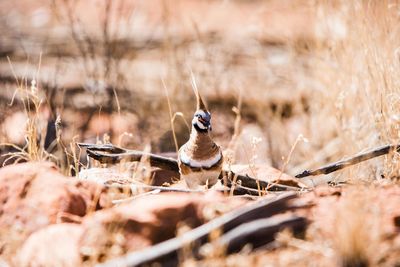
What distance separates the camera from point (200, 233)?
2.79m

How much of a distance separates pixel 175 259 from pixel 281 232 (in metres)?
0.41

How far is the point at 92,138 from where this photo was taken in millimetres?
6527

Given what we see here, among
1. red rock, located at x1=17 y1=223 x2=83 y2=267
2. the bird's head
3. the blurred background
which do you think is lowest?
the blurred background

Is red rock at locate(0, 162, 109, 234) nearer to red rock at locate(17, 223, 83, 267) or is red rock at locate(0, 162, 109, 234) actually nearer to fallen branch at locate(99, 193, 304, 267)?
red rock at locate(17, 223, 83, 267)

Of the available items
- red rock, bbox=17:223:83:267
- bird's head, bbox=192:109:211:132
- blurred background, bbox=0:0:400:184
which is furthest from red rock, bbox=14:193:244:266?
bird's head, bbox=192:109:211:132

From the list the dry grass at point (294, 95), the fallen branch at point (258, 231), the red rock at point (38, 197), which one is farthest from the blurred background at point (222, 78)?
the fallen branch at point (258, 231)

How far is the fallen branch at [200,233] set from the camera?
2709mm

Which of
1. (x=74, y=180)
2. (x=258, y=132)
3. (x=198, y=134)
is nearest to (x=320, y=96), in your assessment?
(x=258, y=132)

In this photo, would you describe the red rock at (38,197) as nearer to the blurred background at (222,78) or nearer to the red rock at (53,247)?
the red rock at (53,247)

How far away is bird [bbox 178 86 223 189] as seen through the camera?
4.07 meters

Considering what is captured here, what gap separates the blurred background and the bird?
14cm

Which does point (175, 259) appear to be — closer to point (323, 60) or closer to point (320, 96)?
point (323, 60)

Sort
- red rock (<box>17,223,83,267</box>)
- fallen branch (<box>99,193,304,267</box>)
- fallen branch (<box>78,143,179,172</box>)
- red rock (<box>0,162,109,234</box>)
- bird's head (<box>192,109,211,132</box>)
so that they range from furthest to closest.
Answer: bird's head (<box>192,109,211,132</box>), fallen branch (<box>78,143,179,172</box>), red rock (<box>0,162,109,234</box>), red rock (<box>17,223,83,267</box>), fallen branch (<box>99,193,304,267</box>)

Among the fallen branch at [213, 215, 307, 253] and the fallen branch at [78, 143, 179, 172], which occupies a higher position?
the fallen branch at [213, 215, 307, 253]
